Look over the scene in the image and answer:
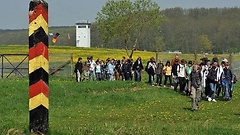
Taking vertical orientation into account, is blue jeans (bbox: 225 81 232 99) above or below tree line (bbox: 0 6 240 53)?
below

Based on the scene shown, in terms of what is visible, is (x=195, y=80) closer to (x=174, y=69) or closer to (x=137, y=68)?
(x=174, y=69)

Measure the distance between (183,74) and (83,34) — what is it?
380 ft

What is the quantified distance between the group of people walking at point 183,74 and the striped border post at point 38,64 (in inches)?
561

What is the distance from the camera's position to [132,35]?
72.8 meters

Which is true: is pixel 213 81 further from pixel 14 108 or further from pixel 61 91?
pixel 14 108

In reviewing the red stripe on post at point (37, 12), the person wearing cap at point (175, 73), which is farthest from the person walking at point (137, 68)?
the red stripe on post at point (37, 12)

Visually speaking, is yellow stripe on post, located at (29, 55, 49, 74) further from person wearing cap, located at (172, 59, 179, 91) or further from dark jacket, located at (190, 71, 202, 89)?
person wearing cap, located at (172, 59, 179, 91)

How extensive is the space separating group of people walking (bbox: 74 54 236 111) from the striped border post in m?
14.2

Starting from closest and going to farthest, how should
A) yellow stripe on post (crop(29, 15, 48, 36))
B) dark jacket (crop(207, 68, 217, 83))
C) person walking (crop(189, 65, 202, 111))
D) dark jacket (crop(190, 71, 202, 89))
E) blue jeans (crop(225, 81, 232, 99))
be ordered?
yellow stripe on post (crop(29, 15, 48, 36)), person walking (crop(189, 65, 202, 111)), dark jacket (crop(190, 71, 202, 89)), blue jeans (crop(225, 81, 232, 99)), dark jacket (crop(207, 68, 217, 83))

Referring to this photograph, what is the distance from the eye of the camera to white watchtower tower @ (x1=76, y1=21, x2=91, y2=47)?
14338cm

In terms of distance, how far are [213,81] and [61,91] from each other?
7679 millimetres

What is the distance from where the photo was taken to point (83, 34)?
145125 mm

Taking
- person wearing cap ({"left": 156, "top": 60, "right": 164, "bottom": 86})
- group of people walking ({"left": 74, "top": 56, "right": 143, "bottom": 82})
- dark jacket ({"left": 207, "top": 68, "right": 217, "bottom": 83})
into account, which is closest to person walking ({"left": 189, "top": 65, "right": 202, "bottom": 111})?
dark jacket ({"left": 207, "top": 68, "right": 217, "bottom": 83})

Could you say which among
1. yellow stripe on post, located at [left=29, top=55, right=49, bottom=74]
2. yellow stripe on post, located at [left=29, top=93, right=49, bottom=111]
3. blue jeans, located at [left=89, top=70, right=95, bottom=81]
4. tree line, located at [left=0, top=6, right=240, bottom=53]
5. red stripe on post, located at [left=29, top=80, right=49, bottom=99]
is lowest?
blue jeans, located at [left=89, top=70, right=95, bottom=81]
